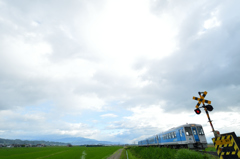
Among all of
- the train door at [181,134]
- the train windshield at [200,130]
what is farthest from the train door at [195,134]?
the train door at [181,134]

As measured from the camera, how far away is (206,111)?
786cm

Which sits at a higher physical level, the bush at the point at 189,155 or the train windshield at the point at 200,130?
the train windshield at the point at 200,130

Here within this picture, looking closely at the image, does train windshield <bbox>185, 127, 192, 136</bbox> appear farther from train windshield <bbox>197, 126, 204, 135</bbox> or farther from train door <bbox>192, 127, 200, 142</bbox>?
train windshield <bbox>197, 126, 204, 135</bbox>

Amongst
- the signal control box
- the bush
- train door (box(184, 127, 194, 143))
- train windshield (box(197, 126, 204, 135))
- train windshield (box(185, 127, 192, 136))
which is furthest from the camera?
train windshield (box(197, 126, 204, 135))

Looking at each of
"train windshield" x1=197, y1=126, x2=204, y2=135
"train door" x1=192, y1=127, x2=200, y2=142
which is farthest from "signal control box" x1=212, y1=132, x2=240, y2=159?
"train windshield" x1=197, y1=126, x2=204, y2=135

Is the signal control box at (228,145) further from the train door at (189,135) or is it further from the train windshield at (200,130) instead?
the train windshield at (200,130)

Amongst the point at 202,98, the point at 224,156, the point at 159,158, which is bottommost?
the point at 159,158

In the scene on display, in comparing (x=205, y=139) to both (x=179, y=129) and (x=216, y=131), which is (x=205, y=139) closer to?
(x=179, y=129)

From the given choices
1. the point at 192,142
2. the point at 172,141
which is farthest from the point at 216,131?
the point at 172,141

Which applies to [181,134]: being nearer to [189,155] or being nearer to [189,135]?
[189,135]

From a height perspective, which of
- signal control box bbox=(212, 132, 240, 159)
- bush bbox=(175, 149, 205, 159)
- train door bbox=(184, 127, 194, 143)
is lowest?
bush bbox=(175, 149, 205, 159)

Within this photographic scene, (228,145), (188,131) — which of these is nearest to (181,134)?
(188,131)

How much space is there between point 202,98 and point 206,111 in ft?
2.53

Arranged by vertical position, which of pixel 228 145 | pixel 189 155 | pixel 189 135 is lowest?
pixel 189 155
